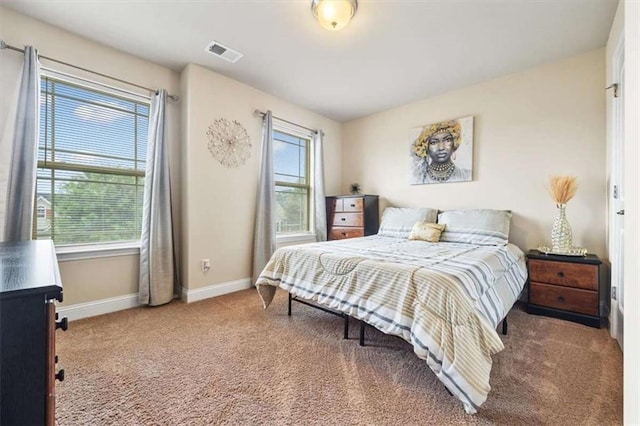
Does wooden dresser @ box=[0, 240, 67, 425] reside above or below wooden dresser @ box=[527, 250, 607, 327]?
above

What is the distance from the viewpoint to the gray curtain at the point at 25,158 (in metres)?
2.04

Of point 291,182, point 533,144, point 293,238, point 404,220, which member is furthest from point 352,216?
point 533,144

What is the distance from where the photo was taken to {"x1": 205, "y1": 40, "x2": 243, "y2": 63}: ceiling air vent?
2547 mm

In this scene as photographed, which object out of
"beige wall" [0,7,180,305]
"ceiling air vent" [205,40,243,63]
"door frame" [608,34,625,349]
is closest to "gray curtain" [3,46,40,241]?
"beige wall" [0,7,180,305]

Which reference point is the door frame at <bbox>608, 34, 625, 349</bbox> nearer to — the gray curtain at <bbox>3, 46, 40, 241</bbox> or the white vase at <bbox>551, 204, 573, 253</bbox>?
the white vase at <bbox>551, 204, 573, 253</bbox>

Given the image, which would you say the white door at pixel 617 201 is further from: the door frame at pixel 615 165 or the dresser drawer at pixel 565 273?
the dresser drawer at pixel 565 273

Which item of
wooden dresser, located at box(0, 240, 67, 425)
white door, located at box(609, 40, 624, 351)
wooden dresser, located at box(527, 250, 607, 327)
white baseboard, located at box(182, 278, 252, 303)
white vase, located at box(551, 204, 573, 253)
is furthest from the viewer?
white baseboard, located at box(182, 278, 252, 303)

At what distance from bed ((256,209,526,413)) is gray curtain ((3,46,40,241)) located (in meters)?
1.83

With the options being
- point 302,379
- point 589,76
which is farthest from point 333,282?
point 589,76

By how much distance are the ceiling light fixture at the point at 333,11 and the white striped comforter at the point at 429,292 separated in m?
1.70

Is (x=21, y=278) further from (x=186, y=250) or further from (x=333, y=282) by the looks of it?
(x=186, y=250)

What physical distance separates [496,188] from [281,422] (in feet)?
10.3

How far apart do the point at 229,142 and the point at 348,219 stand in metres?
1.90

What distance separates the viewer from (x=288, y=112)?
387 centimetres
